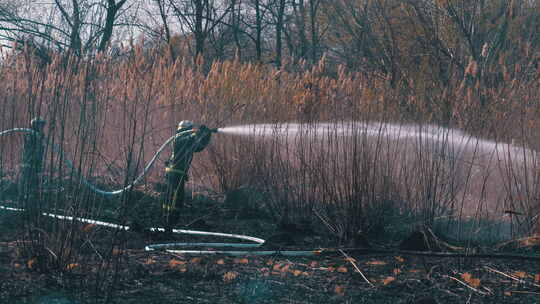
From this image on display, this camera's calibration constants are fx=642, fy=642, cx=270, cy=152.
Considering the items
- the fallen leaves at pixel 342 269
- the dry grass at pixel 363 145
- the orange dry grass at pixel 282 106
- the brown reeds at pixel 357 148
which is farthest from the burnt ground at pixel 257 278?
the orange dry grass at pixel 282 106

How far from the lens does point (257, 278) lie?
173 inches

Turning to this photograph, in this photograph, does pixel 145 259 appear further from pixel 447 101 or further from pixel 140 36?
pixel 447 101

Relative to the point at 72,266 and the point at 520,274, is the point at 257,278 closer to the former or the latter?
the point at 72,266

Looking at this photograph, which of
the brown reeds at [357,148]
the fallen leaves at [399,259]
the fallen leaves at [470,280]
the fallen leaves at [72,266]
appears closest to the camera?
the fallen leaves at [72,266]

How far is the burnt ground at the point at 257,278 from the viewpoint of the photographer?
3.96 meters

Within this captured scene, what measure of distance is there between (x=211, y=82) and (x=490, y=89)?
11.6 ft

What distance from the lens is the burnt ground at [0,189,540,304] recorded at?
13.0 feet

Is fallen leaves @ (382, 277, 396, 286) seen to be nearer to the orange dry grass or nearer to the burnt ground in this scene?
the burnt ground

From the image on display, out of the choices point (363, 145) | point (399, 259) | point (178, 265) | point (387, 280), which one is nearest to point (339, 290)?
point (387, 280)

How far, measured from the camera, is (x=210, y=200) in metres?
7.90

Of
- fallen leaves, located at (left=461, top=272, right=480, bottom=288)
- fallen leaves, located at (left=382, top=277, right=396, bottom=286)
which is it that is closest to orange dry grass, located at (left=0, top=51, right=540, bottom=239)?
fallen leaves, located at (left=382, top=277, right=396, bottom=286)

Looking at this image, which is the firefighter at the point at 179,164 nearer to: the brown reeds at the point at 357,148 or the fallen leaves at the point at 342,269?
the brown reeds at the point at 357,148

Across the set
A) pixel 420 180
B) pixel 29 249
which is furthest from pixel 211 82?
pixel 29 249

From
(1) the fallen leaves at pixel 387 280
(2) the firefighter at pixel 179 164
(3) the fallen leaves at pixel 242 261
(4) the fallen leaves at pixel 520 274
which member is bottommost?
(4) the fallen leaves at pixel 520 274
